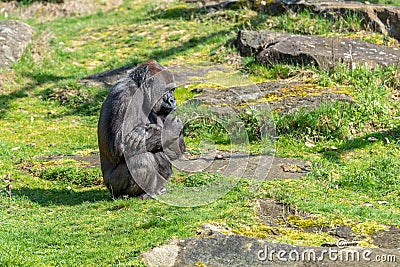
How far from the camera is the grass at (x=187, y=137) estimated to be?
581 centimetres

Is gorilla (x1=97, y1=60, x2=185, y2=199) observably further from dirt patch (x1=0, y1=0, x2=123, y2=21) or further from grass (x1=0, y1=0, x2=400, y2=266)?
dirt patch (x1=0, y1=0, x2=123, y2=21)

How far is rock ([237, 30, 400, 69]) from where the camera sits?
11.2 m

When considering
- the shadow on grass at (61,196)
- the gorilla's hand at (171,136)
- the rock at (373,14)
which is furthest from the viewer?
the rock at (373,14)

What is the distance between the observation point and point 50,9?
61.0 feet

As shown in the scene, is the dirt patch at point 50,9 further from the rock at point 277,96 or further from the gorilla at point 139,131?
the gorilla at point 139,131

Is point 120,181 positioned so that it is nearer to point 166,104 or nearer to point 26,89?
point 166,104

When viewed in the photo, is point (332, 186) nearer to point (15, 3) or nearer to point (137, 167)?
point (137, 167)

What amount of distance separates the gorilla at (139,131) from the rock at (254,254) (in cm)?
167

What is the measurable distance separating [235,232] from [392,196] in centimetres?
245

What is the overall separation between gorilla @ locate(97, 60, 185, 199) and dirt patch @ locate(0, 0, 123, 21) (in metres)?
12.0

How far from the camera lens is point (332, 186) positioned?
7660 millimetres

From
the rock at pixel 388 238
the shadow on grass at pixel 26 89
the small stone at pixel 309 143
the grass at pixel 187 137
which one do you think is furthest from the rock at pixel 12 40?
the rock at pixel 388 238

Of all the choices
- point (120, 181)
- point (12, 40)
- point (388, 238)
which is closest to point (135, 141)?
point (120, 181)

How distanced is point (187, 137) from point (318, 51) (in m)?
3.11
